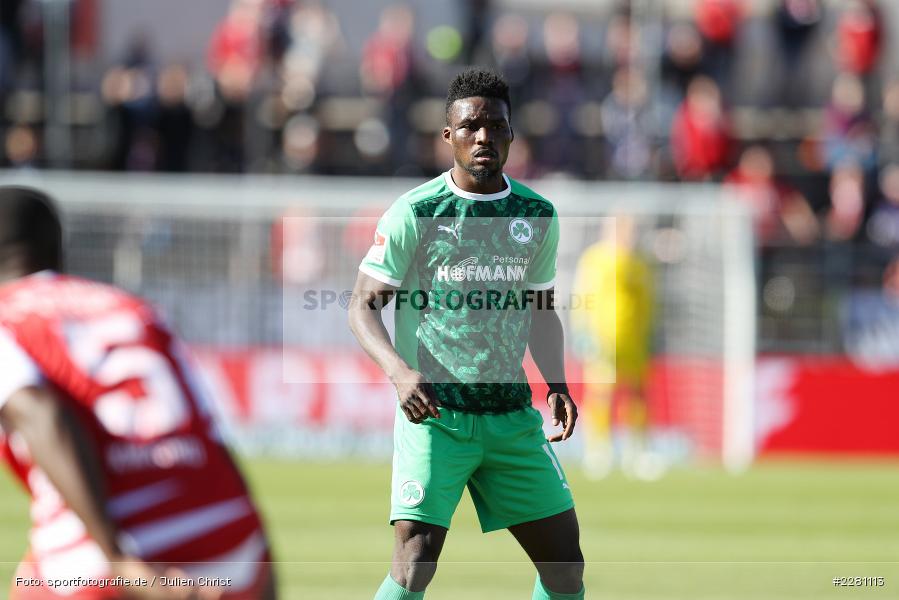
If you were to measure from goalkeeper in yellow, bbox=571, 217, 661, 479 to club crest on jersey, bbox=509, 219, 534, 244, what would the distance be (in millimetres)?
10283

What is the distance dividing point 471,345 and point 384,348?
44cm

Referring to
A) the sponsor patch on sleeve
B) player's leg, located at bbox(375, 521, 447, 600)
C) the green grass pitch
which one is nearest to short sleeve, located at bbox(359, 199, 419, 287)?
the sponsor patch on sleeve

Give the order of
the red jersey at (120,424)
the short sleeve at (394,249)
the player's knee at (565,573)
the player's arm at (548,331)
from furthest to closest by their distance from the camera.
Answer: the player's arm at (548,331) < the player's knee at (565,573) < the short sleeve at (394,249) < the red jersey at (120,424)

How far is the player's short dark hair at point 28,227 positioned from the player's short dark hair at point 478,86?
2120 millimetres

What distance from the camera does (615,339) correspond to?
16188 millimetres

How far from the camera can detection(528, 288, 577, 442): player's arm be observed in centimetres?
561

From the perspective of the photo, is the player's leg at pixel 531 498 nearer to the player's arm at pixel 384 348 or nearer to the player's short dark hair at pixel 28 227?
the player's arm at pixel 384 348

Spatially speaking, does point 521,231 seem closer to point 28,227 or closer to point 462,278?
point 462,278

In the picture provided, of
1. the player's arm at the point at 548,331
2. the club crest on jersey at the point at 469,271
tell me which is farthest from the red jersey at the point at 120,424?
the player's arm at the point at 548,331

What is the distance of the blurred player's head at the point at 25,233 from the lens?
3611mm

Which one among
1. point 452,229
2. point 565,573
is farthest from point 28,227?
point 565,573

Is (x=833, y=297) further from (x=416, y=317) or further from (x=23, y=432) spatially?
(x=23, y=432)

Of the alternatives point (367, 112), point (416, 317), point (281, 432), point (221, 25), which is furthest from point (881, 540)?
point (221, 25)

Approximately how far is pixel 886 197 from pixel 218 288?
8.79 meters
